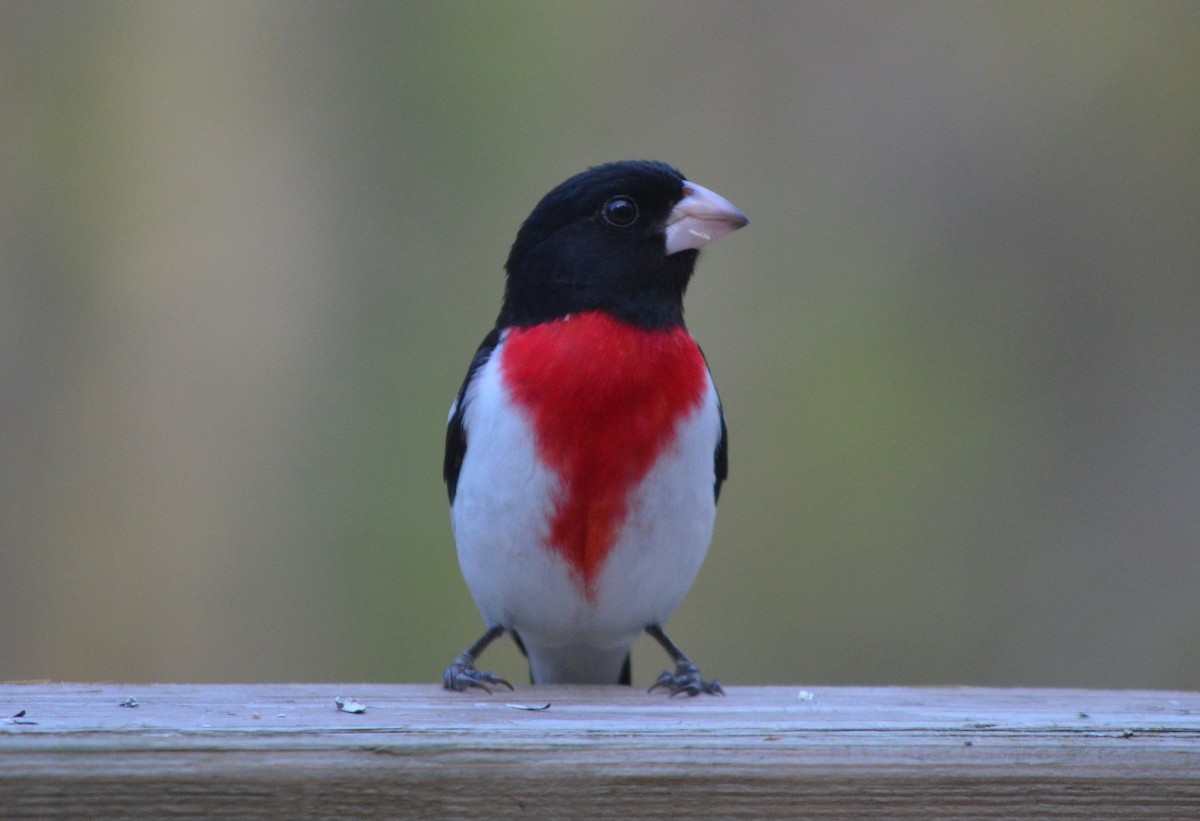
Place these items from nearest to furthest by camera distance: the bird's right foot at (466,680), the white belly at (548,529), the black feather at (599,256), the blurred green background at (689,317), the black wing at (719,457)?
the bird's right foot at (466,680) < the white belly at (548,529) < the black feather at (599,256) < the black wing at (719,457) < the blurred green background at (689,317)

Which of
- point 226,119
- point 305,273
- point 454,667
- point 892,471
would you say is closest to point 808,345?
point 892,471

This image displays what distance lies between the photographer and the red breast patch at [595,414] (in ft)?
9.73

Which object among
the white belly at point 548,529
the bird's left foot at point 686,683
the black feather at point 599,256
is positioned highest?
the black feather at point 599,256

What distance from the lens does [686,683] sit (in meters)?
2.99

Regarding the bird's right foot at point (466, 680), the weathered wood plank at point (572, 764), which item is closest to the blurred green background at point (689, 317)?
the bird's right foot at point (466, 680)

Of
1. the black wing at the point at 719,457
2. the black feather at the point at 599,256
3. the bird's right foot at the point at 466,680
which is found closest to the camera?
the bird's right foot at the point at 466,680

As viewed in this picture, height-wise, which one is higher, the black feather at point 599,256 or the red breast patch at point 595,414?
the black feather at point 599,256

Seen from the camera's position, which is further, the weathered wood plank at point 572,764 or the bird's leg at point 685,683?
the bird's leg at point 685,683

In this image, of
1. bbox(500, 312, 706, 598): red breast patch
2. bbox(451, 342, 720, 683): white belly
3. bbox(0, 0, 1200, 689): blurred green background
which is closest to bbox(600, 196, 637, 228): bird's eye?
bbox(500, 312, 706, 598): red breast patch

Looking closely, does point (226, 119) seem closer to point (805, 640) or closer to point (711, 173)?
point (711, 173)

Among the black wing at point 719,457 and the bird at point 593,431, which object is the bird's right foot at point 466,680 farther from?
the black wing at point 719,457

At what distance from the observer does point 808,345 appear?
5.69 m

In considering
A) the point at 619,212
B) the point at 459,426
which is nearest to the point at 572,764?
the point at 459,426

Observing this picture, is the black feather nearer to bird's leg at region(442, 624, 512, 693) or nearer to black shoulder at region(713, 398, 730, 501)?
black shoulder at region(713, 398, 730, 501)
